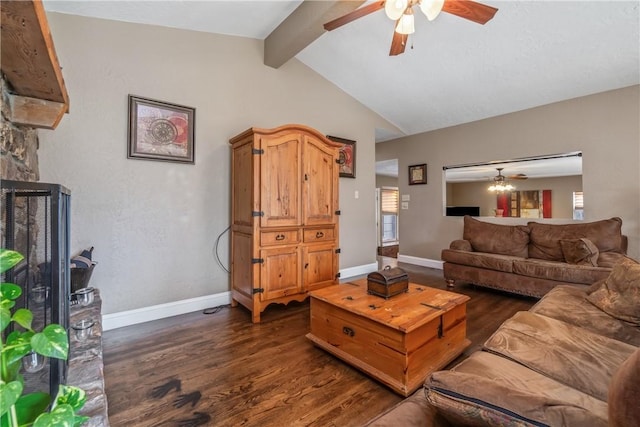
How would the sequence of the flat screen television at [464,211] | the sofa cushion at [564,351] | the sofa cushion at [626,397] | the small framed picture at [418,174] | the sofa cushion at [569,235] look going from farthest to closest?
the small framed picture at [418,174]
the flat screen television at [464,211]
the sofa cushion at [569,235]
the sofa cushion at [564,351]
the sofa cushion at [626,397]

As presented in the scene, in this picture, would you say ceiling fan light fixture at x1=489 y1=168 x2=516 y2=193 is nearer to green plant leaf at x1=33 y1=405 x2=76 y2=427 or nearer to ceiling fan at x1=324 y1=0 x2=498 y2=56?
ceiling fan at x1=324 y1=0 x2=498 y2=56

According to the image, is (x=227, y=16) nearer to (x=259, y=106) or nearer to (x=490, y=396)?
(x=259, y=106)

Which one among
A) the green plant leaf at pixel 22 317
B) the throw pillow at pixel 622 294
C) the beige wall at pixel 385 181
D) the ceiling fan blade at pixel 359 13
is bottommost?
the throw pillow at pixel 622 294

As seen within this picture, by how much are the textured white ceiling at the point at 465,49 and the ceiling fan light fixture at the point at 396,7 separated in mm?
981

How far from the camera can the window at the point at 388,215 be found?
8125 mm

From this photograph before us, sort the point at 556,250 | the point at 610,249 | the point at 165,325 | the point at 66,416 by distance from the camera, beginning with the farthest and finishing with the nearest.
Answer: the point at 556,250 → the point at 610,249 → the point at 165,325 → the point at 66,416

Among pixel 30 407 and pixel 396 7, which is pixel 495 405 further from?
pixel 396 7

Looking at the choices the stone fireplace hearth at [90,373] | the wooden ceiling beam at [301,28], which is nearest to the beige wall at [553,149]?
the wooden ceiling beam at [301,28]

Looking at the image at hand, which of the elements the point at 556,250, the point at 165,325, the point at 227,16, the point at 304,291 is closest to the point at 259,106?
the point at 227,16

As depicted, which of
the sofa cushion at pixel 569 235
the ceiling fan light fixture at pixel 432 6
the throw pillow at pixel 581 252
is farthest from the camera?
the sofa cushion at pixel 569 235

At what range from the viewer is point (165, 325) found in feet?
8.41

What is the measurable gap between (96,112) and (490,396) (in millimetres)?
3214

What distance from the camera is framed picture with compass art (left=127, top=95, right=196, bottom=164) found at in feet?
8.50

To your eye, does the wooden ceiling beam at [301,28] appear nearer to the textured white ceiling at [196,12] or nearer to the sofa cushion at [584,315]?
the textured white ceiling at [196,12]
